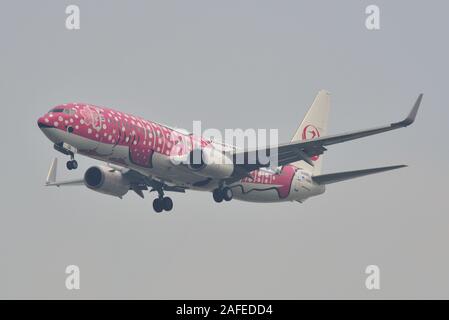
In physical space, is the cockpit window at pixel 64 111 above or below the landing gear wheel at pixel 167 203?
above

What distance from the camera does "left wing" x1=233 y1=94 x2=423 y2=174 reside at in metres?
71.6

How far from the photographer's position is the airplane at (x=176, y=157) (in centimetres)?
7188

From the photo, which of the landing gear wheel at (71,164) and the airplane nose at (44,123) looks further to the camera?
the airplane nose at (44,123)

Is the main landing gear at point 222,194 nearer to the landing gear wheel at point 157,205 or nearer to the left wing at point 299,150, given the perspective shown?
the left wing at point 299,150

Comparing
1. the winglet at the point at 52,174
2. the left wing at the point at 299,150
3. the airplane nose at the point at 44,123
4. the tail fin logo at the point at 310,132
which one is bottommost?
the left wing at the point at 299,150

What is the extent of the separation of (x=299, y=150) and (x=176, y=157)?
8.70m

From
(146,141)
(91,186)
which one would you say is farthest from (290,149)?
(91,186)

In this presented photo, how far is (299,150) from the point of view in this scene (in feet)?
251

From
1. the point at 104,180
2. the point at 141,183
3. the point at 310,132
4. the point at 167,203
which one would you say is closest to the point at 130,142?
the point at 104,180

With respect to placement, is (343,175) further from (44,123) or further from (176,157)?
(44,123)

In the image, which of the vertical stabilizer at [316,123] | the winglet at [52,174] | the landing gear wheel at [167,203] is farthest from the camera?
the vertical stabilizer at [316,123]

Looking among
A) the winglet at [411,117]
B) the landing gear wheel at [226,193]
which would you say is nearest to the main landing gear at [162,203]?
the landing gear wheel at [226,193]

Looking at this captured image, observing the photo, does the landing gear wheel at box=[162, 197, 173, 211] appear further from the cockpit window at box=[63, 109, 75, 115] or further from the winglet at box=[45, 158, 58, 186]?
the cockpit window at box=[63, 109, 75, 115]

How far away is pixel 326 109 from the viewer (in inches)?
3789
